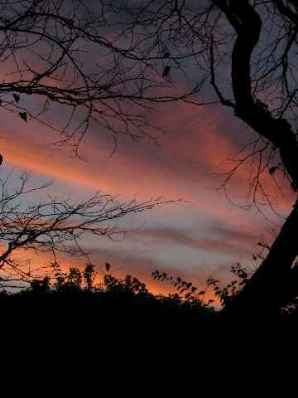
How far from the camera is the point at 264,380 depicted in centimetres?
622

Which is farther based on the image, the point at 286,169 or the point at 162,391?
the point at 286,169

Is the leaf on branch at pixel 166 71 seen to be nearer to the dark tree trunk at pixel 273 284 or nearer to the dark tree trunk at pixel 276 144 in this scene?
A: the dark tree trunk at pixel 276 144

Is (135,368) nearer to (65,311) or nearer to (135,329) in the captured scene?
(135,329)

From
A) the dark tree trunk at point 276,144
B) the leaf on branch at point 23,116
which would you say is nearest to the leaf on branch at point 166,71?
the dark tree trunk at point 276,144

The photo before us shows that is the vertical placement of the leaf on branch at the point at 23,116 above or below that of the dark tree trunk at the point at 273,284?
above

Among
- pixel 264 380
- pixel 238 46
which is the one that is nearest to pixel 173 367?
pixel 264 380

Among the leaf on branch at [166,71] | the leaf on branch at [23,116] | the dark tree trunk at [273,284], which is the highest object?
the leaf on branch at [166,71]

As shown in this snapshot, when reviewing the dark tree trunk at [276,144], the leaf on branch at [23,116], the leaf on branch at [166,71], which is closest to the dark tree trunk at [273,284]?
the dark tree trunk at [276,144]

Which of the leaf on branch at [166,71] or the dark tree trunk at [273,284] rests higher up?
the leaf on branch at [166,71]

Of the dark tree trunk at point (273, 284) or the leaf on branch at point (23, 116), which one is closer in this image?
the leaf on branch at point (23, 116)

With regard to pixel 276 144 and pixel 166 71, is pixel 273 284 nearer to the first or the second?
pixel 276 144

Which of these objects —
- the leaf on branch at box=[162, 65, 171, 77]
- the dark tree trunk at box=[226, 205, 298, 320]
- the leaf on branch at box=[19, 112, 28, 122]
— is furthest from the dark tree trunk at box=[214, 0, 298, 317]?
the leaf on branch at box=[19, 112, 28, 122]

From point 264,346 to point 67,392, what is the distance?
7.52 ft

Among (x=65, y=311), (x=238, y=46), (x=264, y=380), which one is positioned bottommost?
(x=264, y=380)
